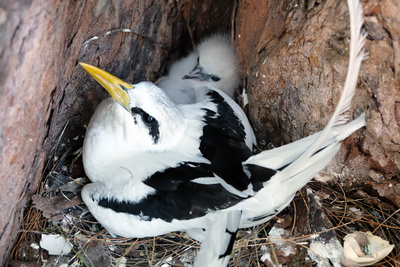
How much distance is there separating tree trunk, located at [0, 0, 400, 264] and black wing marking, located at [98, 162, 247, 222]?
601 mm

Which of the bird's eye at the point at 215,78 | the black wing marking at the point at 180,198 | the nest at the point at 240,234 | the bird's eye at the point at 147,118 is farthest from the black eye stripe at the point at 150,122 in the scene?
the bird's eye at the point at 215,78

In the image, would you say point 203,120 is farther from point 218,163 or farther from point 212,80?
point 212,80

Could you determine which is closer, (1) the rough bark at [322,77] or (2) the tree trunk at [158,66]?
(2) the tree trunk at [158,66]

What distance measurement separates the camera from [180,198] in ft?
6.79

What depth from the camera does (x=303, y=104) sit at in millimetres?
2477

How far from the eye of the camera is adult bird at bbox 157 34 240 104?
9.66 feet

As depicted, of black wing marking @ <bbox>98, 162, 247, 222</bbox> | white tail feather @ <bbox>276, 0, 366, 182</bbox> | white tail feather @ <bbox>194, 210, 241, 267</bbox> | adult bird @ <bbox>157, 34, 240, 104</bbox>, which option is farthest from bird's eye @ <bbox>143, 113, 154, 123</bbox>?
adult bird @ <bbox>157, 34, 240, 104</bbox>

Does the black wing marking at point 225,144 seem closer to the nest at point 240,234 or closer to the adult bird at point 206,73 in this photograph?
the adult bird at point 206,73

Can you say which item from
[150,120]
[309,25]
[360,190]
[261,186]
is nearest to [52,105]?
[150,120]

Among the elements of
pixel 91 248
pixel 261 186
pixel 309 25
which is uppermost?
pixel 309 25

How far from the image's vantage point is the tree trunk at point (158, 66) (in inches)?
70.9

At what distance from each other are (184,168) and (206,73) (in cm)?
98

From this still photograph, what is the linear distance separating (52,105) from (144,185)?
2.00 ft

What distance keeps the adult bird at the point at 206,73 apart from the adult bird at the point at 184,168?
1.86ft
